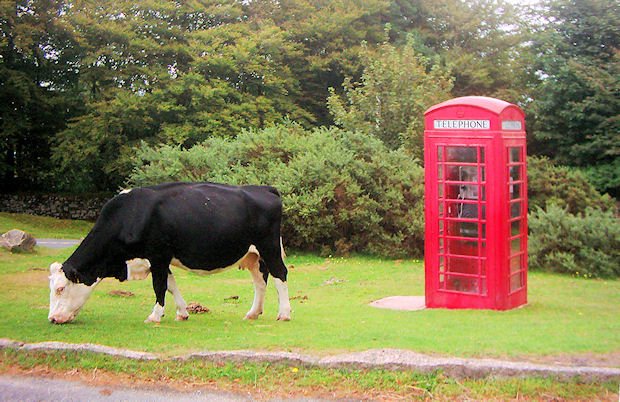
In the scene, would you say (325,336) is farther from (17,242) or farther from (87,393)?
(17,242)

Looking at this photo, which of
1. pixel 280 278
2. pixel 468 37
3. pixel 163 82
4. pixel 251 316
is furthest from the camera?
pixel 468 37

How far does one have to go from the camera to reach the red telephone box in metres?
11.2

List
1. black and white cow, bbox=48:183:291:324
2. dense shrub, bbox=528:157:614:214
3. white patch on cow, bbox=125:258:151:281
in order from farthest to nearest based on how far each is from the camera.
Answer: dense shrub, bbox=528:157:614:214
white patch on cow, bbox=125:258:151:281
black and white cow, bbox=48:183:291:324

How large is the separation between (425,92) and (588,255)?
1308cm

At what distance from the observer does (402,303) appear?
497 inches

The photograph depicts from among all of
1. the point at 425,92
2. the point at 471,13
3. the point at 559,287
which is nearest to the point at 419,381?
the point at 559,287

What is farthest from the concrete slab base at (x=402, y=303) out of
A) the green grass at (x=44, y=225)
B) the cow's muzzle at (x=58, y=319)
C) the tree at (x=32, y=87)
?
the tree at (x=32, y=87)

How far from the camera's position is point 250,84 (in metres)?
36.8

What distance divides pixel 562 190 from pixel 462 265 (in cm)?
1184

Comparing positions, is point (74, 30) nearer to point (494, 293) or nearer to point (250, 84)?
point (250, 84)

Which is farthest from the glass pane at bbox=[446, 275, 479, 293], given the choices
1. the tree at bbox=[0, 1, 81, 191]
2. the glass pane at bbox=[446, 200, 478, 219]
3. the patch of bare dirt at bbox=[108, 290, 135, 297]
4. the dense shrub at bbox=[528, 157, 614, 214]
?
the tree at bbox=[0, 1, 81, 191]

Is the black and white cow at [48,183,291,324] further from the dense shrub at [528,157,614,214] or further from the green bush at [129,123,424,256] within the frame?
the dense shrub at [528,157,614,214]

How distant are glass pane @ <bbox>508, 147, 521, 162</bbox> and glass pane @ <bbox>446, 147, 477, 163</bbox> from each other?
56 cm

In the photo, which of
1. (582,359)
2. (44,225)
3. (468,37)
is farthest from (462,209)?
Result: (468,37)
